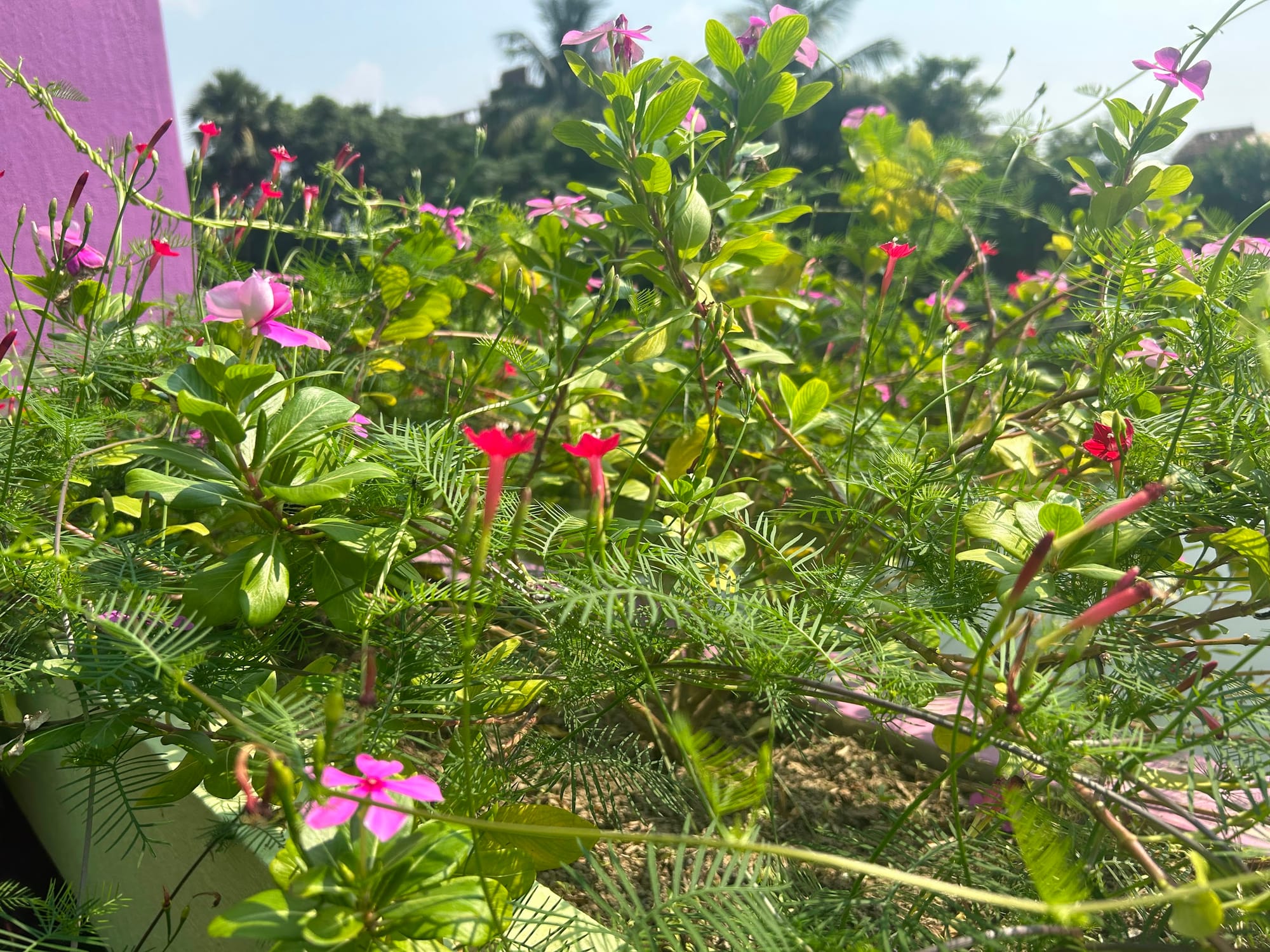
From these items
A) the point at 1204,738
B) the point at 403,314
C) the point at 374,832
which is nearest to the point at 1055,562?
the point at 1204,738

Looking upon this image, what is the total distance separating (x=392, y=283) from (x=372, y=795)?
76 centimetres

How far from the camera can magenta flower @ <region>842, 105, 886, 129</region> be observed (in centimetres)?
139

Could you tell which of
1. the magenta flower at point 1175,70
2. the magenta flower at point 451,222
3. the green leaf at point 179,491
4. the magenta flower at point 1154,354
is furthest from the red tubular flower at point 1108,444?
the magenta flower at point 451,222

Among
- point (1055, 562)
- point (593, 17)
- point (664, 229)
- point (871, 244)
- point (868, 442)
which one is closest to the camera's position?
point (1055, 562)

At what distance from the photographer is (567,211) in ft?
3.39

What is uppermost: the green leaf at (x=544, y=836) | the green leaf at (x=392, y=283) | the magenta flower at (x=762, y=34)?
the magenta flower at (x=762, y=34)

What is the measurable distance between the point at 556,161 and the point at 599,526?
1127 cm

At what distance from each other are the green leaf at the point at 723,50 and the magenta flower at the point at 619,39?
0.06 meters

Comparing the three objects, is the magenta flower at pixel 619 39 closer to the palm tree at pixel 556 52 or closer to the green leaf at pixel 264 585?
the green leaf at pixel 264 585

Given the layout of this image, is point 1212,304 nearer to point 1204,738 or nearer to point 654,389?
point 1204,738

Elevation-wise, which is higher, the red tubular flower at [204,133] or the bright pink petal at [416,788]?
the red tubular flower at [204,133]

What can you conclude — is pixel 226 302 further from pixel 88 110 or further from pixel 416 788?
pixel 88 110

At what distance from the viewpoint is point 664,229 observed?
2.17 ft

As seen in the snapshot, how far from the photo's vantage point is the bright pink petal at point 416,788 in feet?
1.02
